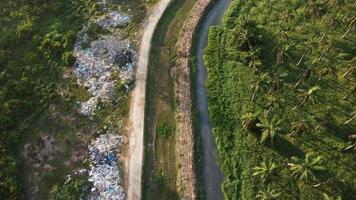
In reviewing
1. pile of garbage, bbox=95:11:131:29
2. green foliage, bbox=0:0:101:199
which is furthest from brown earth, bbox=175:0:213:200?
green foliage, bbox=0:0:101:199

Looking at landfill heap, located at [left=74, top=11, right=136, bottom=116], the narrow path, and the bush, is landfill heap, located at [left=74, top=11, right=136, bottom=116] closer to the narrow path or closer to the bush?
the bush

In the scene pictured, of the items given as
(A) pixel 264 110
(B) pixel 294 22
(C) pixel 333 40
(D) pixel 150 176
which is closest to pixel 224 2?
(B) pixel 294 22

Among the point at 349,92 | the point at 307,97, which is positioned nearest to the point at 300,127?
the point at 307,97

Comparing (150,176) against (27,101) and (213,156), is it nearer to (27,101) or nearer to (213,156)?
(213,156)

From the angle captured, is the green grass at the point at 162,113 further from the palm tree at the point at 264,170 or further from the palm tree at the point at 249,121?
the palm tree at the point at 264,170

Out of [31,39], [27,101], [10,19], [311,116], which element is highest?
[10,19]

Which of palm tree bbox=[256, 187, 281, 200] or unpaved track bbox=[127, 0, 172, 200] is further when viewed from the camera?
unpaved track bbox=[127, 0, 172, 200]

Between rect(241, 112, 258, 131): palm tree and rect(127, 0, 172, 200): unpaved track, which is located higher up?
rect(127, 0, 172, 200): unpaved track
